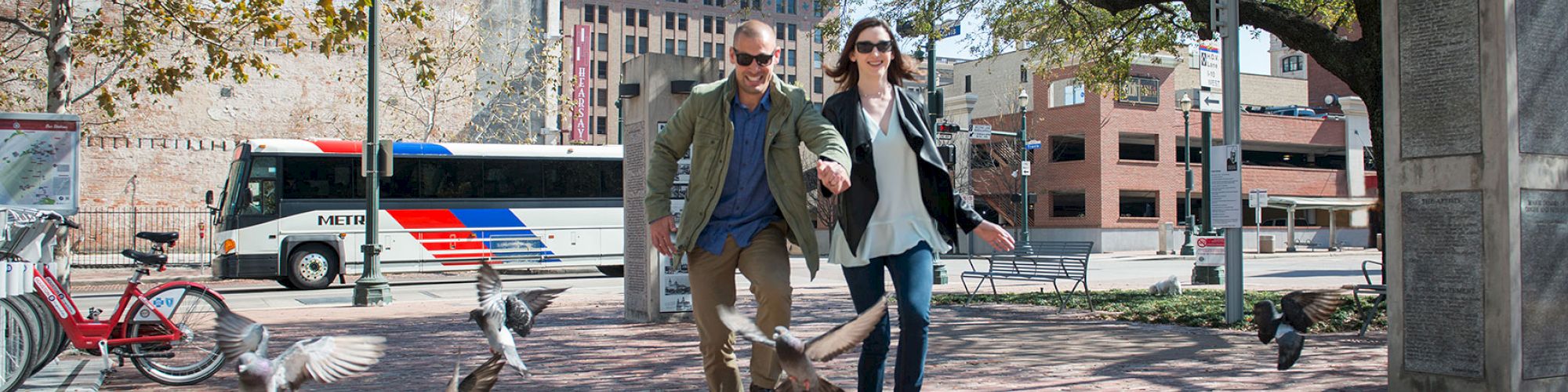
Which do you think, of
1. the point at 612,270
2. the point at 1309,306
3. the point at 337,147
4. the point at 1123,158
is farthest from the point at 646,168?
the point at 1123,158

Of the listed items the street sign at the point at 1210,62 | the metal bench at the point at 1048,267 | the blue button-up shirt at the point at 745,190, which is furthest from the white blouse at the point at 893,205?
the street sign at the point at 1210,62

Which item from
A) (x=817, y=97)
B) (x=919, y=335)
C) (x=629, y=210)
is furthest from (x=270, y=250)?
(x=817, y=97)

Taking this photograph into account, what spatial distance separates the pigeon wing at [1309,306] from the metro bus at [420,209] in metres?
18.4

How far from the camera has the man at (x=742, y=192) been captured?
159 inches

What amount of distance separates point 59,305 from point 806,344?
5430mm

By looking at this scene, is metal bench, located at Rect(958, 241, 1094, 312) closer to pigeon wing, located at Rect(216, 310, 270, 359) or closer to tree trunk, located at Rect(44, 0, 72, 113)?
pigeon wing, located at Rect(216, 310, 270, 359)

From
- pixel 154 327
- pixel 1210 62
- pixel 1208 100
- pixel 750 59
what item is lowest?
pixel 154 327

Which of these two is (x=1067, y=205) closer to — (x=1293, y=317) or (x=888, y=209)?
(x=1293, y=317)

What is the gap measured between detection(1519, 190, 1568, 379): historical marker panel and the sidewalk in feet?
2.92

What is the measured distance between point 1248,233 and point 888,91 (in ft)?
170

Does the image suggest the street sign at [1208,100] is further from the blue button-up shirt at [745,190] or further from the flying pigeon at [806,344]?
the flying pigeon at [806,344]

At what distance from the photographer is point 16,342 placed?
6434mm

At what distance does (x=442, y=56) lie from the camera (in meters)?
31.1

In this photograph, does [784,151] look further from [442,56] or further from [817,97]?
[817,97]
